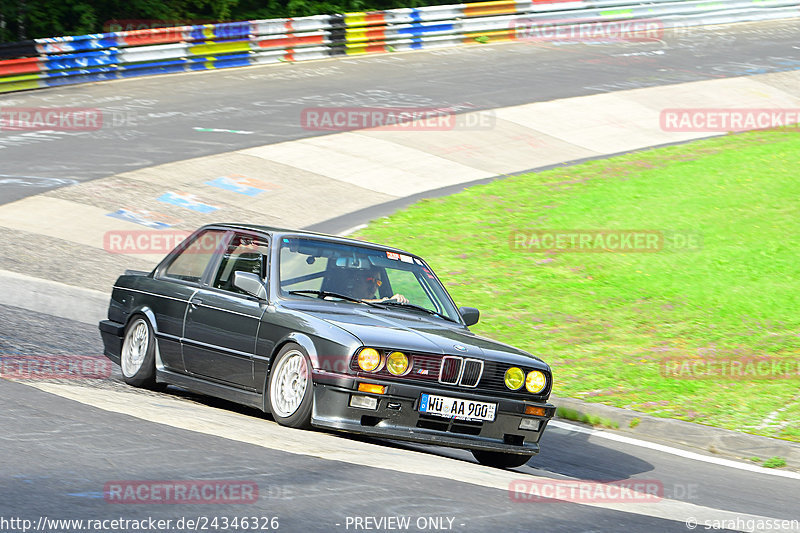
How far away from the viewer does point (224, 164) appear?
18.7 m

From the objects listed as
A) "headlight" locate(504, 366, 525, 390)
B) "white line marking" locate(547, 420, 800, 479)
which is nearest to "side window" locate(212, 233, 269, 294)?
"headlight" locate(504, 366, 525, 390)

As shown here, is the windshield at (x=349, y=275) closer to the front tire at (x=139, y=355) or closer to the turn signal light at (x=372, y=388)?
the turn signal light at (x=372, y=388)

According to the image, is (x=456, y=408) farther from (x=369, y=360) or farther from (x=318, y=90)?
(x=318, y=90)

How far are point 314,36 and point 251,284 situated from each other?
22336 millimetres

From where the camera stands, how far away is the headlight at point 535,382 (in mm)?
7230

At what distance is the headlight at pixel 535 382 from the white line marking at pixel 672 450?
1689 millimetres

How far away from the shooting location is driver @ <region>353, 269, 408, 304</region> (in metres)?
7.84

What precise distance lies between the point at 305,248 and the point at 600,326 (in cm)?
489

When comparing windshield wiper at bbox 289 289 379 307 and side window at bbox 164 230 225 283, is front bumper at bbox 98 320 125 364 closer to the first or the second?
side window at bbox 164 230 225 283

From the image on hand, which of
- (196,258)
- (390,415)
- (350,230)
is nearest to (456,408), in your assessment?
(390,415)

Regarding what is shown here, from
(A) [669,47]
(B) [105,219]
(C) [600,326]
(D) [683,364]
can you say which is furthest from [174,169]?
(A) [669,47]

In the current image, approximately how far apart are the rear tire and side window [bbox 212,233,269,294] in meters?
2.10

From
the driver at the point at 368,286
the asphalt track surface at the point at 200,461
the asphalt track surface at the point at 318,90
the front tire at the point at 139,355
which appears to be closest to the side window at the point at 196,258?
the front tire at the point at 139,355

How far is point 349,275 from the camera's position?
7.88m
